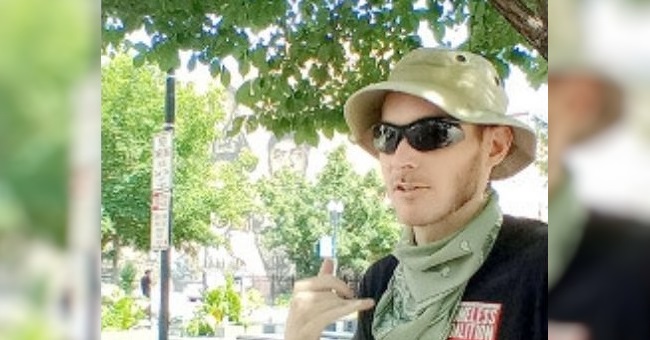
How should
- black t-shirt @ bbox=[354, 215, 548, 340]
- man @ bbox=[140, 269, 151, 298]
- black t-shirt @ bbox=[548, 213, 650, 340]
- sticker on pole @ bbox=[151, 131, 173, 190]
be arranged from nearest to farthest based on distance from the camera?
black t-shirt @ bbox=[548, 213, 650, 340], black t-shirt @ bbox=[354, 215, 548, 340], sticker on pole @ bbox=[151, 131, 173, 190], man @ bbox=[140, 269, 151, 298]

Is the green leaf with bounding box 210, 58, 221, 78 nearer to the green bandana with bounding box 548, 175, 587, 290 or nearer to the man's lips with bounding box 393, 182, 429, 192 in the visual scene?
the man's lips with bounding box 393, 182, 429, 192

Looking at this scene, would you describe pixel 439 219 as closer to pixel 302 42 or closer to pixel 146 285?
pixel 302 42

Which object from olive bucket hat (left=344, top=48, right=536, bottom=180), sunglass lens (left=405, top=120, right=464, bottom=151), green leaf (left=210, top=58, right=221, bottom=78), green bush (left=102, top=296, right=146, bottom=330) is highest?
green leaf (left=210, top=58, right=221, bottom=78)

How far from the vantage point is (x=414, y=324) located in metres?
1.39

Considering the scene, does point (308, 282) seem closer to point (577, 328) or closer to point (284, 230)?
point (577, 328)

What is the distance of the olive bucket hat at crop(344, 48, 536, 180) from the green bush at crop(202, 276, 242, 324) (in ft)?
24.5

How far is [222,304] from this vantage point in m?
8.97

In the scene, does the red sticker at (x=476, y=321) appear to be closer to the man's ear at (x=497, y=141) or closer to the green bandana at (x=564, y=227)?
the man's ear at (x=497, y=141)

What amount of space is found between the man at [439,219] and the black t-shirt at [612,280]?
2.33 feet

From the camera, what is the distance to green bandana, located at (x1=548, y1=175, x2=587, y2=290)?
0.60m

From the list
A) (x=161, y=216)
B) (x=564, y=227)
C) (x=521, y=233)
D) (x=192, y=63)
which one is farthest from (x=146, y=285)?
(x=564, y=227)

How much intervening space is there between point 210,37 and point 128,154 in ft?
18.2

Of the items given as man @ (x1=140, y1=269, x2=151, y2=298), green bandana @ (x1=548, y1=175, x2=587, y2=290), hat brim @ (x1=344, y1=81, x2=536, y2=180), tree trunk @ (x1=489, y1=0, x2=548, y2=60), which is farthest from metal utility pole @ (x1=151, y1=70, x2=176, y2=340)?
green bandana @ (x1=548, y1=175, x2=587, y2=290)

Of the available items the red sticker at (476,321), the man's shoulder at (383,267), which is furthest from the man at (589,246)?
the man's shoulder at (383,267)
